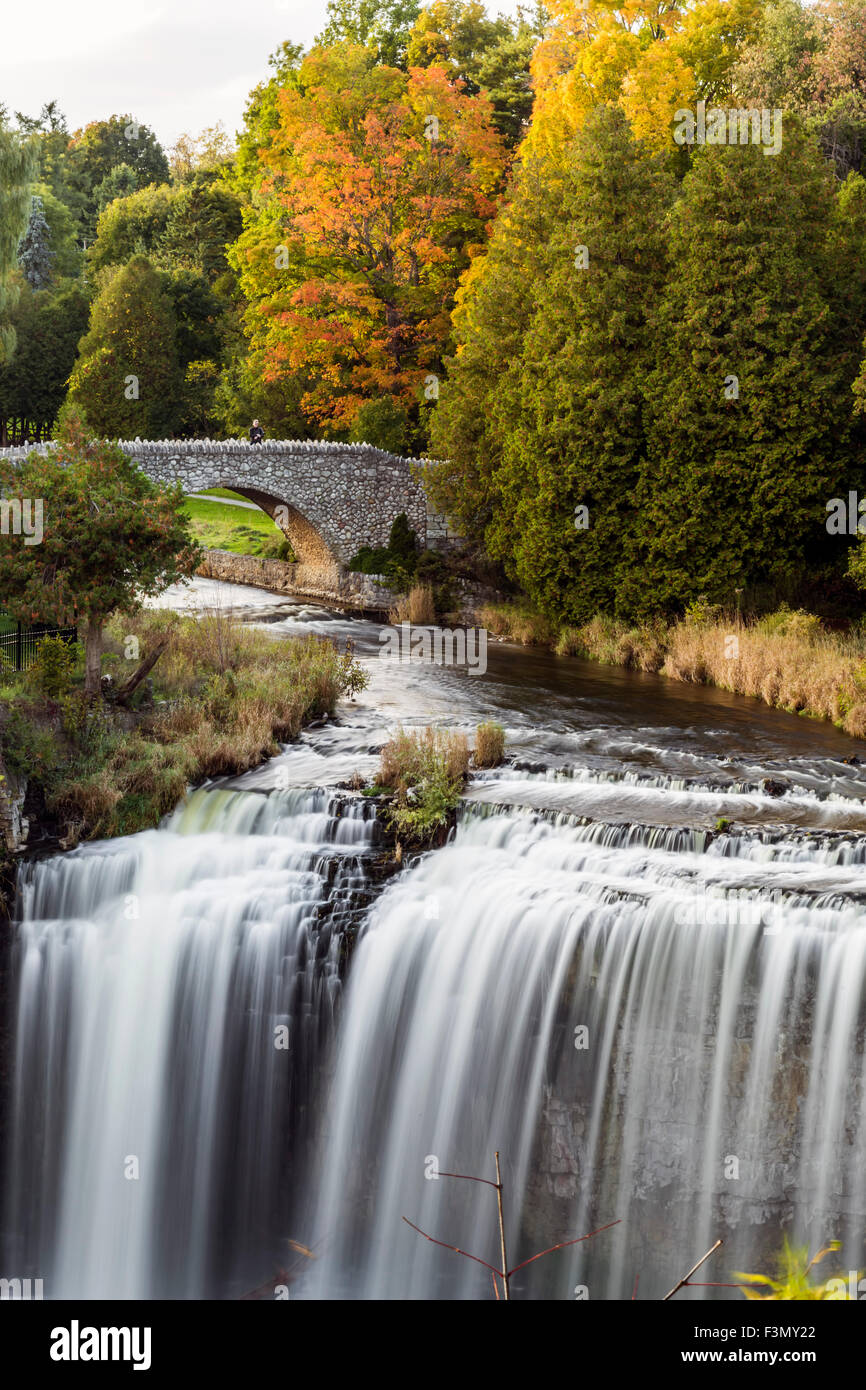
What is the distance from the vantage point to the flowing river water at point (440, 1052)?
11.2 m

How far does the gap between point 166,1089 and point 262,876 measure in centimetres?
266

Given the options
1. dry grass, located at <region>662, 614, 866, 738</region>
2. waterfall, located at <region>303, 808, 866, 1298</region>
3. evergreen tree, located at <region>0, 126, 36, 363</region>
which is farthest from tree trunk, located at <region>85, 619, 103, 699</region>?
dry grass, located at <region>662, 614, 866, 738</region>

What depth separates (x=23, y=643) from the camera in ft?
66.1

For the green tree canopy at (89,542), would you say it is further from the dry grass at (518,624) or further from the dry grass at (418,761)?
the dry grass at (518,624)

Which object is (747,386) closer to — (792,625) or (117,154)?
(792,625)

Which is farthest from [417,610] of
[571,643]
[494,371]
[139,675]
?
[139,675]

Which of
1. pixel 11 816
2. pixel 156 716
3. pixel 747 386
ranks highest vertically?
pixel 747 386

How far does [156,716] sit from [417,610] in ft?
50.6

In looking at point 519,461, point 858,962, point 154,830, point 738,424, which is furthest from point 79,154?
point 858,962

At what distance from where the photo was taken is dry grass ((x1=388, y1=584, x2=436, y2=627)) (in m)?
33.5

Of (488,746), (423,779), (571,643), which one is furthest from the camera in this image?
(571,643)

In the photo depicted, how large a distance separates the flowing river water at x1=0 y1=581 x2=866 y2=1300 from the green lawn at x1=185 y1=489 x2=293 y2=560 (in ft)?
96.6

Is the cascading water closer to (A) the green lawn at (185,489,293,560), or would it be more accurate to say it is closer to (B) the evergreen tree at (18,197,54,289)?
(A) the green lawn at (185,489,293,560)

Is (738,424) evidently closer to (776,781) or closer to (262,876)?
(776,781)
